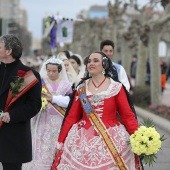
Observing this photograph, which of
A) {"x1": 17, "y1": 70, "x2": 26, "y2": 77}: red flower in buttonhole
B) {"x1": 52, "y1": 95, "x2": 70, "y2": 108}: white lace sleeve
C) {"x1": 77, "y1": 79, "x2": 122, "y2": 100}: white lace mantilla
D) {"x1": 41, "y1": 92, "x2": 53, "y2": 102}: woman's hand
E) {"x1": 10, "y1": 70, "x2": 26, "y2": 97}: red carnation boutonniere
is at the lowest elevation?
{"x1": 52, "y1": 95, "x2": 70, "y2": 108}: white lace sleeve

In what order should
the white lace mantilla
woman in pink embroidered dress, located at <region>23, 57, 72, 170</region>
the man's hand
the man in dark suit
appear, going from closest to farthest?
the man's hand → the man in dark suit → the white lace mantilla → woman in pink embroidered dress, located at <region>23, 57, 72, 170</region>

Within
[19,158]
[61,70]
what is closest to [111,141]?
[19,158]

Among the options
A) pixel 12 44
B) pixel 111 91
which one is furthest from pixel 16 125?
pixel 111 91

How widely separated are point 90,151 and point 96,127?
233 mm

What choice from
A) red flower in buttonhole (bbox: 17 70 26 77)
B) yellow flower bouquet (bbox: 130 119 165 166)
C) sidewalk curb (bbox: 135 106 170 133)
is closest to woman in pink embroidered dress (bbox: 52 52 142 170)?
yellow flower bouquet (bbox: 130 119 165 166)

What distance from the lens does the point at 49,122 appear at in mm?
6391

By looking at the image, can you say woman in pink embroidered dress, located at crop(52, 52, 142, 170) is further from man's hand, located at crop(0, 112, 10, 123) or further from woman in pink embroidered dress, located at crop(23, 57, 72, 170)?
woman in pink embroidered dress, located at crop(23, 57, 72, 170)

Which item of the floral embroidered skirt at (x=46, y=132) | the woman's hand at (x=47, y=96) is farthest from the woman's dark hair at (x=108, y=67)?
the floral embroidered skirt at (x=46, y=132)

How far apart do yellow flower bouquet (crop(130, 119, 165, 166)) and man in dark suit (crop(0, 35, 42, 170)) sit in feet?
3.01

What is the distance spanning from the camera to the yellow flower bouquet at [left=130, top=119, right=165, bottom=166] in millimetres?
4324

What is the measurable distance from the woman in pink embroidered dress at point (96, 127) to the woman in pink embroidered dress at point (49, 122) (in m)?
1.51

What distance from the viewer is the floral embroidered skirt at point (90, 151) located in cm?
446

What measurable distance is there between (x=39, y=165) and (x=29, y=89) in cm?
213

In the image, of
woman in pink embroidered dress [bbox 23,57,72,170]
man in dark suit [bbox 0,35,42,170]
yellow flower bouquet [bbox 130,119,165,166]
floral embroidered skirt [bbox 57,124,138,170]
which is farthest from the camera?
woman in pink embroidered dress [bbox 23,57,72,170]
